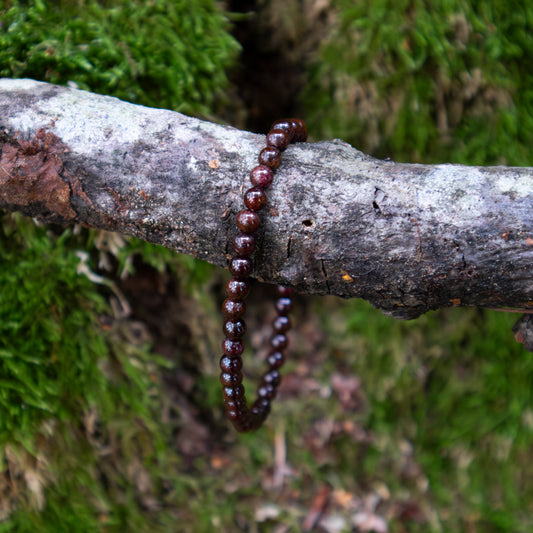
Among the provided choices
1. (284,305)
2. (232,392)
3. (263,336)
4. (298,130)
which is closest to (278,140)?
(298,130)

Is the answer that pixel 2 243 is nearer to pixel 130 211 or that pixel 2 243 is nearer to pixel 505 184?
pixel 130 211

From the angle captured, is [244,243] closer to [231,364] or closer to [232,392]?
[231,364]

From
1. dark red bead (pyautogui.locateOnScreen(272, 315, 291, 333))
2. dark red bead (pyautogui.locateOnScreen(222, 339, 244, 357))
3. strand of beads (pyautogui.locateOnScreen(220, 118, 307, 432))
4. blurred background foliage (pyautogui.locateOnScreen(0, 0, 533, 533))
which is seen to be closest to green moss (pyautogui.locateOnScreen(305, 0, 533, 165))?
blurred background foliage (pyautogui.locateOnScreen(0, 0, 533, 533))

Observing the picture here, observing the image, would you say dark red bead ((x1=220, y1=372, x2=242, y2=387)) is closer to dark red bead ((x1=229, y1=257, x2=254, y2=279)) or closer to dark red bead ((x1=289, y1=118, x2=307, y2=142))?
dark red bead ((x1=229, y1=257, x2=254, y2=279))

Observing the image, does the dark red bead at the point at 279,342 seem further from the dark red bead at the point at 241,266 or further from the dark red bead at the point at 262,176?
the dark red bead at the point at 262,176

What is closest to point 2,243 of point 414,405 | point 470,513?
point 414,405

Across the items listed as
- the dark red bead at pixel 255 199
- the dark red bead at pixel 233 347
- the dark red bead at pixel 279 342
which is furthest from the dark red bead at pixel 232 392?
the dark red bead at pixel 255 199

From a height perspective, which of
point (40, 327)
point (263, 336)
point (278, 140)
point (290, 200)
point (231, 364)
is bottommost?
point (263, 336)
